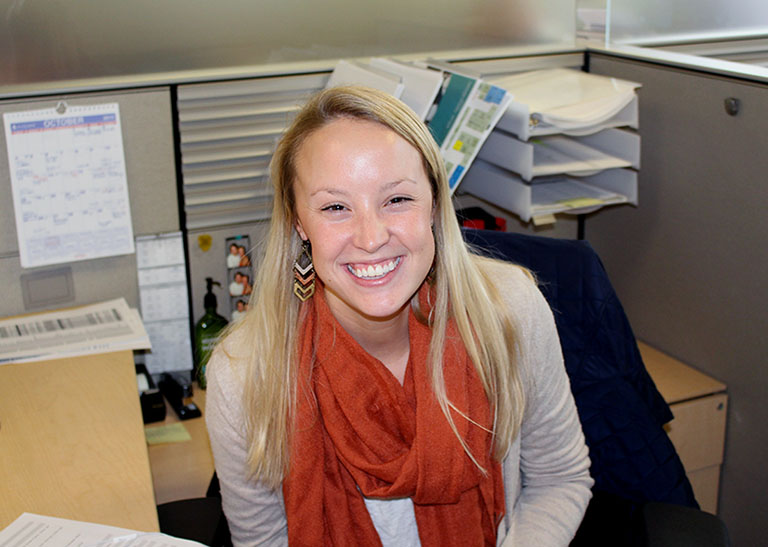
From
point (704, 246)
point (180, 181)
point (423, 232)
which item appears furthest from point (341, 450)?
Result: point (704, 246)

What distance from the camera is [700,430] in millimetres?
1857

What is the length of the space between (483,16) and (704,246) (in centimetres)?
76

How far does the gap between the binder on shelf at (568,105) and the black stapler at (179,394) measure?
0.90 meters

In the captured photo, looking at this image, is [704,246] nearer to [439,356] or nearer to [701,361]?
[701,361]

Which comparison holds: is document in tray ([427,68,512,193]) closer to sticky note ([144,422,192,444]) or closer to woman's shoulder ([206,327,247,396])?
woman's shoulder ([206,327,247,396])

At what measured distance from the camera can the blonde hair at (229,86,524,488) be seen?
1186 mm

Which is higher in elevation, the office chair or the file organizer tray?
the file organizer tray

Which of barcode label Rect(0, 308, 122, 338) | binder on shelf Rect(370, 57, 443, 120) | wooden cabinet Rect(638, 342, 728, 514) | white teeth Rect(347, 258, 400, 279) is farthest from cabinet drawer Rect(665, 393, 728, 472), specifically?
barcode label Rect(0, 308, 122, 338)

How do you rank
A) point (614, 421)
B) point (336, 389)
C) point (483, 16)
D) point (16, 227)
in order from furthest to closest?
point (483, 16) → point (16, 227) → point (614, 421) → point (336, 389)

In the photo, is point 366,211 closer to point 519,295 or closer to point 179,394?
point 519,295

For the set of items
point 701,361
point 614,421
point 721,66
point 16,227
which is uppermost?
point 721,66

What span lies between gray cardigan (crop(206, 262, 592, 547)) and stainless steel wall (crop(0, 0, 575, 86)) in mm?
812

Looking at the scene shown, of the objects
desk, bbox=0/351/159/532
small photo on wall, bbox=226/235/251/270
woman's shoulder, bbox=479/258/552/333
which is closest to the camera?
desk, bbox=0/351/159/532

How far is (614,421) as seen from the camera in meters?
1.41
